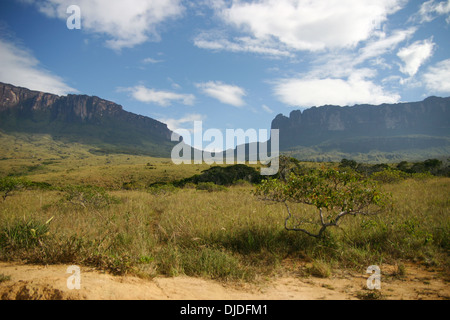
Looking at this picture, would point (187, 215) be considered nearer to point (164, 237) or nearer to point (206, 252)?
A: point (164, 237)

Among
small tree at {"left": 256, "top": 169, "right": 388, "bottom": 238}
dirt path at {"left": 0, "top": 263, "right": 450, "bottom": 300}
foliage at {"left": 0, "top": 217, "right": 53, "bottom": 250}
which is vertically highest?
small tree at {"left": 256, "top": 169, "right": 388, "bottom": 238}

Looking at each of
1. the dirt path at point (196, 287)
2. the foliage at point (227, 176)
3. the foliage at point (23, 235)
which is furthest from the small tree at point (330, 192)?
the foliage at point (227, 176)

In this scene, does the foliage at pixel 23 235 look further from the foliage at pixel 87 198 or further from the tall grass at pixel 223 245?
the foliage at pixel 87 198

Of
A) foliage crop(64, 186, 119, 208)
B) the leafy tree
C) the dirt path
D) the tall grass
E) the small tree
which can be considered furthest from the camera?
the leafy tree

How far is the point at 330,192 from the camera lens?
5.55 meters

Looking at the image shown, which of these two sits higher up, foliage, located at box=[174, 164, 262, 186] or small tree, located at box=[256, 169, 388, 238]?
small tree, located at box=[256, 169, 388, 238]

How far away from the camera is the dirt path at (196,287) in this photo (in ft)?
9.05

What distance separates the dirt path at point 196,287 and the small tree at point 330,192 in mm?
1587

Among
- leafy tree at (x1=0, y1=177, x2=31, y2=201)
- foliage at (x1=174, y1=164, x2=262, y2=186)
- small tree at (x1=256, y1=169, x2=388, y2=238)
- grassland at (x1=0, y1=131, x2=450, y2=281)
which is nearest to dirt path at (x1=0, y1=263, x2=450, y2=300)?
grassland at (x1=0, y1=131, x2=450, y2=281)

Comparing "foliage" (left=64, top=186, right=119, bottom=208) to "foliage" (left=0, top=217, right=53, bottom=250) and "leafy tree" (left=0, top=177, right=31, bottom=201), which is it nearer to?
"leafy tree" (left=0, top=177, right=31, bottom=201)

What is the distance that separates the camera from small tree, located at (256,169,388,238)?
5.37 meters

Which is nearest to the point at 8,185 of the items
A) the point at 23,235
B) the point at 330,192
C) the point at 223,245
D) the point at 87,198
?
the point at 87,198

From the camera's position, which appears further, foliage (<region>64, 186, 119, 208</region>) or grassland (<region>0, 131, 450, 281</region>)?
foliage (<region>64, 186, 119, 208</region>)

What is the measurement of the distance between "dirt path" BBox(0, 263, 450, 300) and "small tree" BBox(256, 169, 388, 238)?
5.21 feet
